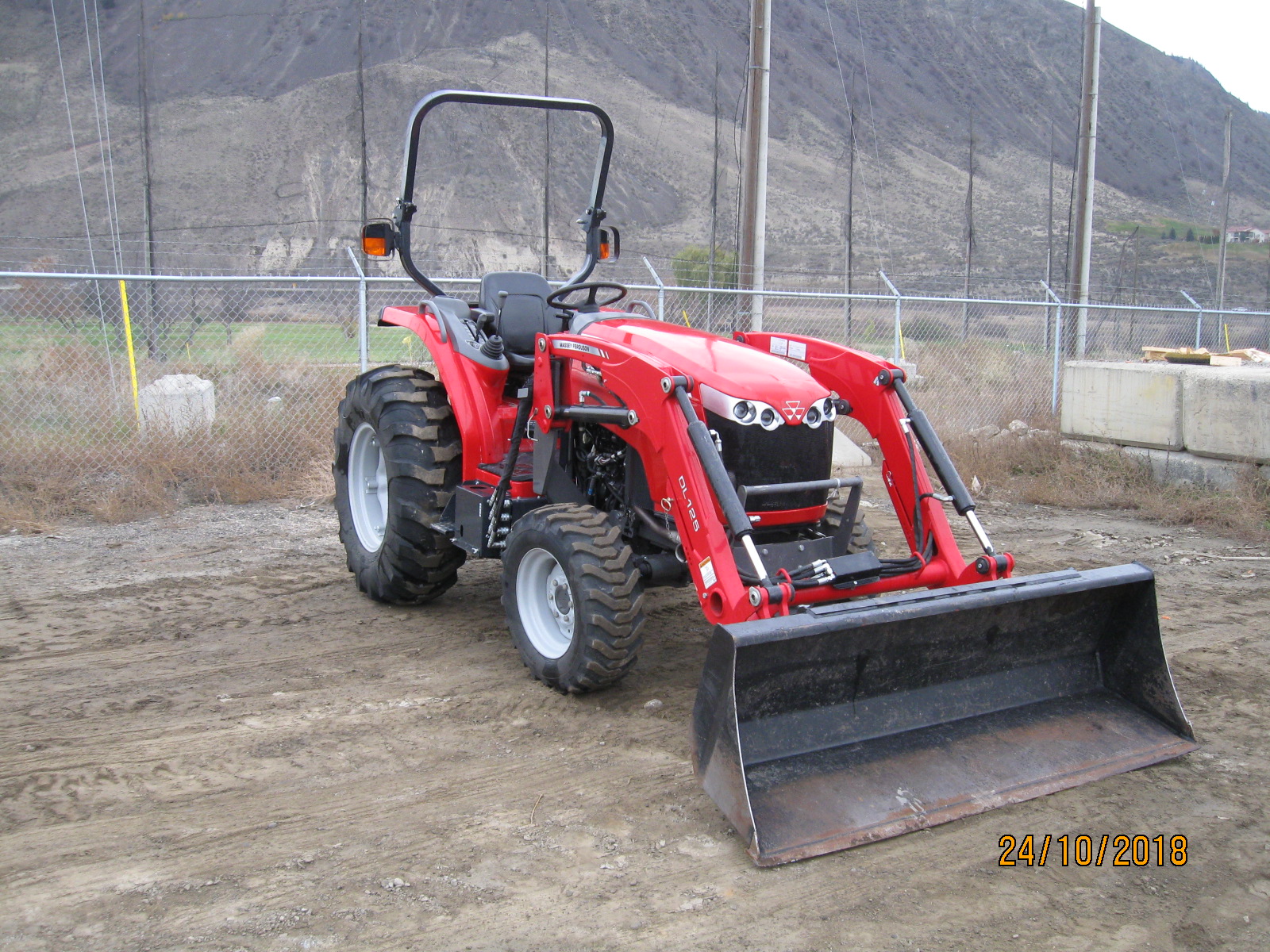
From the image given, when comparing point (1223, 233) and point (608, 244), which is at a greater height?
point (1223, 233)

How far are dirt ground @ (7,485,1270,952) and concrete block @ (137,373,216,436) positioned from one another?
3.08m

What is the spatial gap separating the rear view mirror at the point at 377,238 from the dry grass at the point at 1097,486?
5878mm

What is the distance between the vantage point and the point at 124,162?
43875mm

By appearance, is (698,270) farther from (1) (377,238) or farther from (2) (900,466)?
(2) (900,466)

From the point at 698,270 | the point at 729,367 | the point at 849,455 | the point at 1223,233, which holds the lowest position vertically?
the point at 849,455

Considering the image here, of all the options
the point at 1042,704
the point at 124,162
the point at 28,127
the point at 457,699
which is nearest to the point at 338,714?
the point at 457,699

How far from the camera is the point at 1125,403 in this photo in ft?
30.1

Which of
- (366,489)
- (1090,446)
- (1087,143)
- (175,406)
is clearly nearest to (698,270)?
(1087,143)

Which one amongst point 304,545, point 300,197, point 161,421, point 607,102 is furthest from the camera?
point 607,102

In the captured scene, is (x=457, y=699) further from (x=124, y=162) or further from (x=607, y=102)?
(x=607, y=102)

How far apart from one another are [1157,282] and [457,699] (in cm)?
4703

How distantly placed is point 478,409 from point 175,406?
14.7 ft

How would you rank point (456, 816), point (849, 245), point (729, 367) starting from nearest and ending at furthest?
point (456, 816) < point (729, 367) < point (849, 245)

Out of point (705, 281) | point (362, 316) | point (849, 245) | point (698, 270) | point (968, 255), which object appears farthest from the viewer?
point (849, 245)
